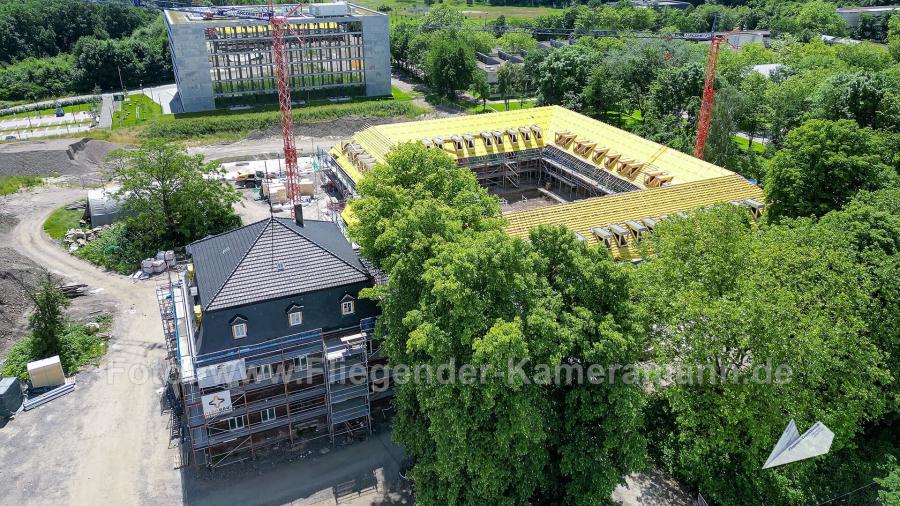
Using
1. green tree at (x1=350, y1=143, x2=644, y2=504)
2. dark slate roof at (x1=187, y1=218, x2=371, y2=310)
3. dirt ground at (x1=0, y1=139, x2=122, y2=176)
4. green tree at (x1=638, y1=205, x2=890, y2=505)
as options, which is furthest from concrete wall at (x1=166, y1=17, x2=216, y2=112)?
green tree at (x1=638, y1=205, x2=890, y2=505)

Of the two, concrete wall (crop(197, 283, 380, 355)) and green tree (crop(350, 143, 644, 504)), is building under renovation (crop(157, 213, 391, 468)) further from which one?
green tree (crop(350, 143, 644, 504))

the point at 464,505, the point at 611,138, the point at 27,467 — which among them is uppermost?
the point at 611,138

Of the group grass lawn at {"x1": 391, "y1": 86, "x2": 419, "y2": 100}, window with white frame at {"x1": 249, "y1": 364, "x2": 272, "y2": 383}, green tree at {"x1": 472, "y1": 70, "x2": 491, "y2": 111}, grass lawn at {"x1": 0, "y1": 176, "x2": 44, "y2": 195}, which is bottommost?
grass lawn at {"x1": 0, "y1": 176, "x2": 44, "y2": 195}

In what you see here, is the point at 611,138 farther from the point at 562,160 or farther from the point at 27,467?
the point at 27,467

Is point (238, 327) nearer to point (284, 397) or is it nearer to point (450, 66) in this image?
point (284, 397)

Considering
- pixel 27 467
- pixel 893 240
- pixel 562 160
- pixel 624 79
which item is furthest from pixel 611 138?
pixel 27 467
